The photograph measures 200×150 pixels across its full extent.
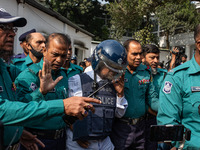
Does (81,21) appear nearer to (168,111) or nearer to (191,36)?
(191,36)

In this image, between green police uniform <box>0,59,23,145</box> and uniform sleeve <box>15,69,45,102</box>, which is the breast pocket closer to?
uniform sleeve <box>15,69,45,102</box>

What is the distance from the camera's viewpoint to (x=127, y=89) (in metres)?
3.26

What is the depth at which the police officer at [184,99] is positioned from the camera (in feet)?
7.06

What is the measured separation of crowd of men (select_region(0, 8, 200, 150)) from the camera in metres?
1.68

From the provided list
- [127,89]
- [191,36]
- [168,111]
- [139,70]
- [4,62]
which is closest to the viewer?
[4,62]

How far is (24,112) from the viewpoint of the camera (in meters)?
1.55

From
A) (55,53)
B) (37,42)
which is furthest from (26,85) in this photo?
(37,42)

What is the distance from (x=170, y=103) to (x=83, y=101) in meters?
1.04

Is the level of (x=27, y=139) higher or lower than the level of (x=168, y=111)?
lower

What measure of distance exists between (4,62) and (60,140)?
3.64 feet

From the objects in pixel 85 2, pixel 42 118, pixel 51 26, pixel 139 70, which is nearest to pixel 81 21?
pixel 85 2

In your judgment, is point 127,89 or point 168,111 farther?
point 127,89

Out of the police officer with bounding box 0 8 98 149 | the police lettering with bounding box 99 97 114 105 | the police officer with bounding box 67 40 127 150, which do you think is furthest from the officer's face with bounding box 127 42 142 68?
the police officer with bounding box 0 8 98 149

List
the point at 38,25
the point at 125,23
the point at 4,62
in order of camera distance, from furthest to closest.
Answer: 1. the point at 125,23
2. the point at 38,25
3. the point at 4,62
